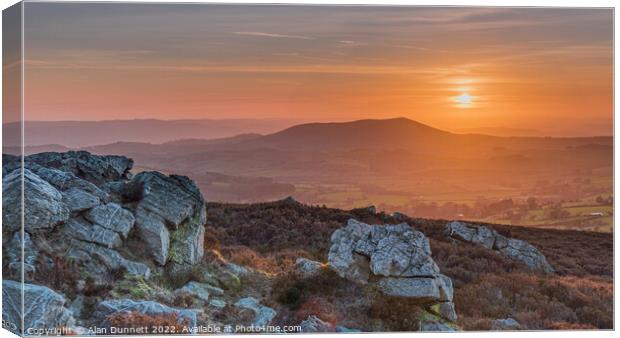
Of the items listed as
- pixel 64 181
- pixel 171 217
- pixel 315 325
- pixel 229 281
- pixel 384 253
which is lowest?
pixel 315 325

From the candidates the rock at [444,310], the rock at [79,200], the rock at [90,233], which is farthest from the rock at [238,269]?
the rock at [444,310]

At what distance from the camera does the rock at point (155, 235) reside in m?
26.6

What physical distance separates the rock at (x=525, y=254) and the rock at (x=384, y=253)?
720 centimetres

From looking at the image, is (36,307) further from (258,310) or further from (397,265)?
(397,265)

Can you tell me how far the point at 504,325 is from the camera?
26.1 metres

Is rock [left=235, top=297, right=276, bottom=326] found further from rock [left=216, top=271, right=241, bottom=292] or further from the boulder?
the boulder

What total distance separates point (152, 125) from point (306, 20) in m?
5.11

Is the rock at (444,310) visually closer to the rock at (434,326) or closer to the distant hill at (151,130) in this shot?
the rock at (434,326)

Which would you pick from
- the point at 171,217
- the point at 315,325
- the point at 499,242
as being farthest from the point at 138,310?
the point at 499,242

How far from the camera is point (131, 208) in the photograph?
89.2ft

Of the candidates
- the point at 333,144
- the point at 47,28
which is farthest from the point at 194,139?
the point at 47,28

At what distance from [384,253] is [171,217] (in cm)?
566

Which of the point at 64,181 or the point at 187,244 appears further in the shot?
the point at 187,244

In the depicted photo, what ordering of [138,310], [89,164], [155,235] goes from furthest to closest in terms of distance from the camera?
[89,164] → [155,235] → [138,310]
